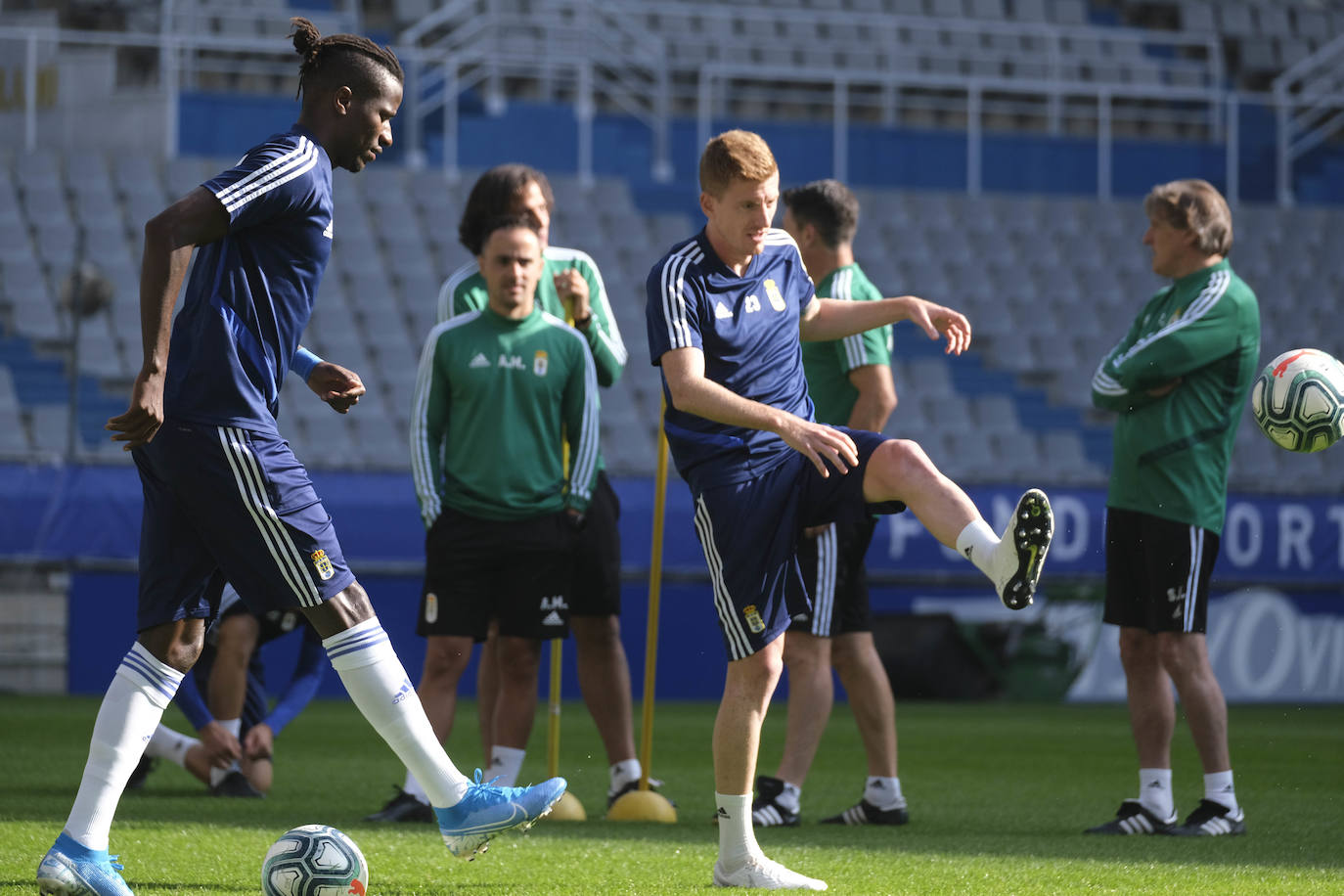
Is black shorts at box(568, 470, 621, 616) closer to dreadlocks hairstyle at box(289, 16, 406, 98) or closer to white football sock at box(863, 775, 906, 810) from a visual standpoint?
white football sock at box(863, 775, 906, 810)

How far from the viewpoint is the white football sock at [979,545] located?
354cm

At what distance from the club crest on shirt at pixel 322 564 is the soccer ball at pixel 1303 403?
2.90 metres

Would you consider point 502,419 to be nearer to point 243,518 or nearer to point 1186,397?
point 243,518

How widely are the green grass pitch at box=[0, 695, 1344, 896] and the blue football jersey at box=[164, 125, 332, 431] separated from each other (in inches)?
44.4

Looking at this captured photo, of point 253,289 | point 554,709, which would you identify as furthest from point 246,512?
point 554,709

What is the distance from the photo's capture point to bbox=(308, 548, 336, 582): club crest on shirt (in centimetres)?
362

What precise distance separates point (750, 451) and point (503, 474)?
5.37ft

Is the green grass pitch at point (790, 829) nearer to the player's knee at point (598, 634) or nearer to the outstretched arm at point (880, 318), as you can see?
the player's knee at point (598, 634)

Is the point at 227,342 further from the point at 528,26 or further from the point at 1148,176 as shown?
the point at 1148,176

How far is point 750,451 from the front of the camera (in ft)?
13.5

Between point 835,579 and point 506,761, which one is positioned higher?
point 835,579

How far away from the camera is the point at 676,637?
1213 centimetres

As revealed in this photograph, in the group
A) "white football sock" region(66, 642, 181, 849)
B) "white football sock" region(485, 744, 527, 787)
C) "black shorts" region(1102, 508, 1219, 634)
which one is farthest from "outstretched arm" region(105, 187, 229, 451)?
"black shorts" region(1102, 508, 1219, 634)

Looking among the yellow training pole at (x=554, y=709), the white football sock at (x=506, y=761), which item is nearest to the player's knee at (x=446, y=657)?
the white football sock at (x=506, y=761)
